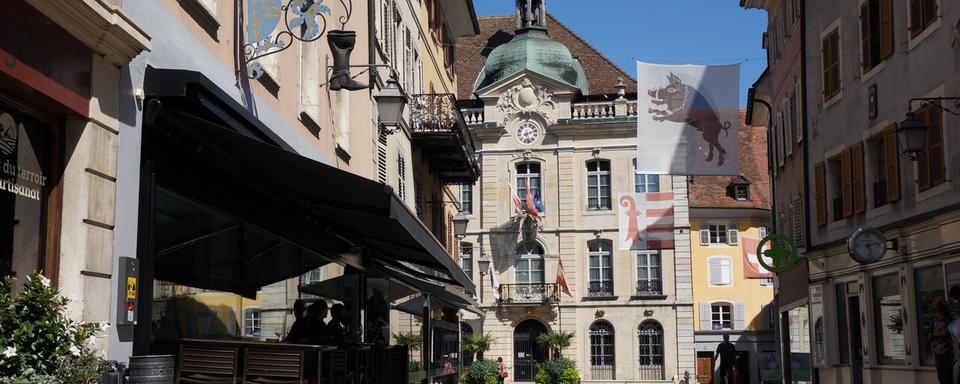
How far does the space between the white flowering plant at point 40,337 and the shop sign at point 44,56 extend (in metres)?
1.05

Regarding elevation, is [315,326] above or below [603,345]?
below

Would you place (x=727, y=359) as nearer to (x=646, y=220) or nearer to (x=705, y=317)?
(x=646, y=220)

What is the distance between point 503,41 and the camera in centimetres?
6688

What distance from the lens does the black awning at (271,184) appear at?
28.3 ft

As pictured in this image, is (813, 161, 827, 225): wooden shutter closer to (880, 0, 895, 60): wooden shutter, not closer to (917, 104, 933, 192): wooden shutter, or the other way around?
(880, 0, 895, 60): wooden shutter

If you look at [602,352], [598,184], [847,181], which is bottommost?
[602,352]

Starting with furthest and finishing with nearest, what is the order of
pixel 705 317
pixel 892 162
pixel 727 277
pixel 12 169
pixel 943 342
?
pixel 705 317
pixel 727 277
pixel 892 162
pixel 943 342
pixel 12 169

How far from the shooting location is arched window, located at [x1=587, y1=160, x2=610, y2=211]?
56469 mm

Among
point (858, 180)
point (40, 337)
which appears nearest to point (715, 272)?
point (858, 180)

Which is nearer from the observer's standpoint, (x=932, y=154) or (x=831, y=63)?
(x=932, y=154)

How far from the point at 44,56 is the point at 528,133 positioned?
50.5 meters

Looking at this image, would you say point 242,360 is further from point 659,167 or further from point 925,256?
point 659,167

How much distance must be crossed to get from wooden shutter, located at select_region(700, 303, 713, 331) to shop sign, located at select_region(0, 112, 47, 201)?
2216 inches

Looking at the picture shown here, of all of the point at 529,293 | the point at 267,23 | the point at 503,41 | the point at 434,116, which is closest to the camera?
the point at 267,23
